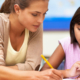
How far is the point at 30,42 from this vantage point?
2.75 feet

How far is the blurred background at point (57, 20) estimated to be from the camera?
1.47 meters

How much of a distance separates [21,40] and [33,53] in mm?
110

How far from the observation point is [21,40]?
84cm

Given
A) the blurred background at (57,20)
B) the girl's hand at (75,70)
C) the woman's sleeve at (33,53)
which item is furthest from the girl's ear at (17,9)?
the blurred background at (57,20)

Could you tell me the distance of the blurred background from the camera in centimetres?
147

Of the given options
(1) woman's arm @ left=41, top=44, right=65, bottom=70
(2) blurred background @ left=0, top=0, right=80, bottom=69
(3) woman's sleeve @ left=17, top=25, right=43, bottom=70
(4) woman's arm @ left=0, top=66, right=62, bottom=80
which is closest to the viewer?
(4) woman's arm @ left=0, top=66, right=62, bottom=80

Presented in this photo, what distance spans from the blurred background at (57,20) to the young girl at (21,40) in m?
0.63

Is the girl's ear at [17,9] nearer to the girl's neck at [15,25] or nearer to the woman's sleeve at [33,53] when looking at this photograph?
the girl's neck at [15,25]

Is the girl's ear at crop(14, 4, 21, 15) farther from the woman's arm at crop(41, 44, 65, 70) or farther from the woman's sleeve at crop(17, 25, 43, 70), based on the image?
the woman's arm at crop(41, 44, 65, 70)

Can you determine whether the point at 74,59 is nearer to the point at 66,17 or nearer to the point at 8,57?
the point at 8,57

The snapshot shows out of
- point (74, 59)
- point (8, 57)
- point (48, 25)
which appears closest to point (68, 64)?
point (74, 59)

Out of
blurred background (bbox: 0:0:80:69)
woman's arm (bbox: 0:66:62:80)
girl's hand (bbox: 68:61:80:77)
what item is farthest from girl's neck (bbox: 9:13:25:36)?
blurred background (bbox: 0:0:80:69)

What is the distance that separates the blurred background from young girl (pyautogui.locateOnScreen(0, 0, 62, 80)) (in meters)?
0.63

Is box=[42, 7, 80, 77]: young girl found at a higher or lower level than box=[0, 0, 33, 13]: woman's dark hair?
lower
